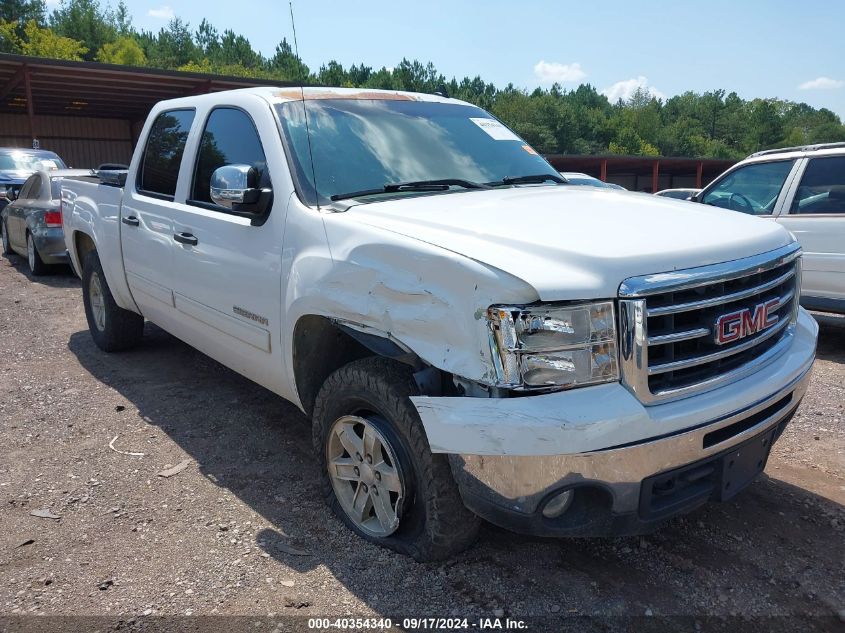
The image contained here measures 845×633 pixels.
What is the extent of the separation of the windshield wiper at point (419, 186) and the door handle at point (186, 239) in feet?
3.61

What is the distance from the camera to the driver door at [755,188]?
255 inches

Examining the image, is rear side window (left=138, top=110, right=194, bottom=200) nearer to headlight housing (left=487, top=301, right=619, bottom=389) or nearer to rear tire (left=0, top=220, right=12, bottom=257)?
headlight housing (left=487, top=301, right=619, bottom=389)

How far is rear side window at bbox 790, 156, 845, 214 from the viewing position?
6098mm

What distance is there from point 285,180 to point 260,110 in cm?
57

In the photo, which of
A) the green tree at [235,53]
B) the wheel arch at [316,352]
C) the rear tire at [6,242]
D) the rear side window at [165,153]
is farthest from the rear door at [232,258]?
the green tree at [235,53]

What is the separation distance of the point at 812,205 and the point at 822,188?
0.53 ft

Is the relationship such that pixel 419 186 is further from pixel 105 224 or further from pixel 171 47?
pixel 171 47

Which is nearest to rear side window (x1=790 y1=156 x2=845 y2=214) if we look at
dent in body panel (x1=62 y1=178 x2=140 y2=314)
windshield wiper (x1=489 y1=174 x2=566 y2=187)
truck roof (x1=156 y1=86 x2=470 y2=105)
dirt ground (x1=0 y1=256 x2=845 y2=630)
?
dirt ground (x1=0 y1=256 x2=845 y2=630)

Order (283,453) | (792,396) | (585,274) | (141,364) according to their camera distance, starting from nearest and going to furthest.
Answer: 1. (585,274)
2. (792,396)
3. (283,453)
4. (141,364)

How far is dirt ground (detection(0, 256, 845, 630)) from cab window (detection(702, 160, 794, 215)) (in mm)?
2567

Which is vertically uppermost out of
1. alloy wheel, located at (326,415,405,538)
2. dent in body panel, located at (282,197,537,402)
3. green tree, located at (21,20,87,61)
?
green tree, located at (21,20,87,61)

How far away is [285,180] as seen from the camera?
3.34 m

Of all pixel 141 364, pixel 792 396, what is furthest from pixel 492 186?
pixel 141 364

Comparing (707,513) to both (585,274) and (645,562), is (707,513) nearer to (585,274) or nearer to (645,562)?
(645,562)
